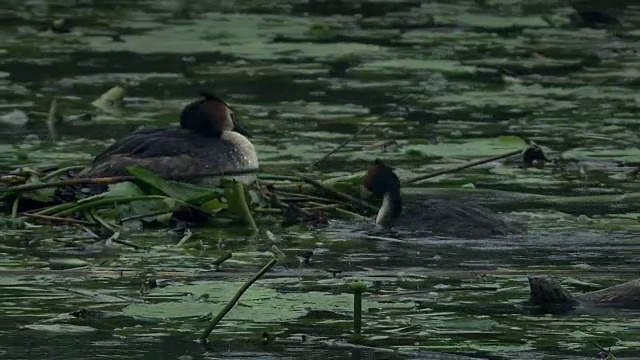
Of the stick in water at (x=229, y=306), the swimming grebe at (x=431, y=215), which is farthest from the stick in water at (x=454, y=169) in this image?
the stick in water at (x=229, y=306)

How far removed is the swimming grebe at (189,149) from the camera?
10.4 metres

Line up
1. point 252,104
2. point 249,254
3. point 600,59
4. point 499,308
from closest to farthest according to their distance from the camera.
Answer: point 499,308 → point 249,254 → point 252,104 → point 600,59

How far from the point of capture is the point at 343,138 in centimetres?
1253

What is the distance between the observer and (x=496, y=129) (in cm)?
1302

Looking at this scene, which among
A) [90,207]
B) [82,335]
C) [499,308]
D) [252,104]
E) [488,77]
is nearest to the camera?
[82,335]

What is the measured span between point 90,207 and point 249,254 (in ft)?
3.47

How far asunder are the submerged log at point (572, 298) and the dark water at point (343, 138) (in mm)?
112

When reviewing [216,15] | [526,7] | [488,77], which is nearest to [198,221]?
[488,77]

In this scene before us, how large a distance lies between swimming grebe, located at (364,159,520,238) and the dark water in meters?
0.18

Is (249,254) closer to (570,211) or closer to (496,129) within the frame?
(570,211)

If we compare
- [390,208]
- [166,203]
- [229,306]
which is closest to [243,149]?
[166,203]

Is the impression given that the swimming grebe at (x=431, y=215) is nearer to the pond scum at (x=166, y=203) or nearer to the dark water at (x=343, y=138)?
the dark water at (x=343, y=138)

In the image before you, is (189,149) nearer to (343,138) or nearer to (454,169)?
(454,169)

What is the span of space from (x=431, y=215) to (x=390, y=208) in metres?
0.20
